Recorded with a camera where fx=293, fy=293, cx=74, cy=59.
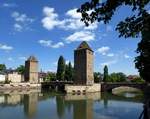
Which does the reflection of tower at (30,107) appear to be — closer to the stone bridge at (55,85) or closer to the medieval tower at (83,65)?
the medieval tower at (83,65)

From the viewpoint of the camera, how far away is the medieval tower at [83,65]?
76938 mm

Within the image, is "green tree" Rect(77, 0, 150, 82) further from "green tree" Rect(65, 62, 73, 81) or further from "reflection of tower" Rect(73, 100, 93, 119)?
"green tree" Rect(65, 62, 73, 81)

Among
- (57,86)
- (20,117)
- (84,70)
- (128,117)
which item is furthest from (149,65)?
(57,86)

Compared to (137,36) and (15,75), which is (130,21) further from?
(15,75)

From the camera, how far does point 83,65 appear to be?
77562 mm

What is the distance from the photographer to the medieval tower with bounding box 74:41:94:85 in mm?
76938

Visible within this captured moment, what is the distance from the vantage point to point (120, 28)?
624 cm

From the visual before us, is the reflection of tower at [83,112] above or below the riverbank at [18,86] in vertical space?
below

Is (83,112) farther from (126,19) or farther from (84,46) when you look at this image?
(84,46)

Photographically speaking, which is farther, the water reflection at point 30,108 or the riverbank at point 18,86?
the riverbank at point 18,86

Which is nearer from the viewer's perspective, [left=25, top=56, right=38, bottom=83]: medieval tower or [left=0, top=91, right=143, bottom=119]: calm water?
[left=0, top=91, right=143, bottom=119]: calm water

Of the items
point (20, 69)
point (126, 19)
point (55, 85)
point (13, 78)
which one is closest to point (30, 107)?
point (126, 19)

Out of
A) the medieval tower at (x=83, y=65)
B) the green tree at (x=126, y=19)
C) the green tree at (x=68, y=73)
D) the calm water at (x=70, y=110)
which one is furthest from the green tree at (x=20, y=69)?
the green tree at (x=126, y=19)

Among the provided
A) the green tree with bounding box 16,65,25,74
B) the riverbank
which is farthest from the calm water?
the green tree with bounding box 16,65,25,74
